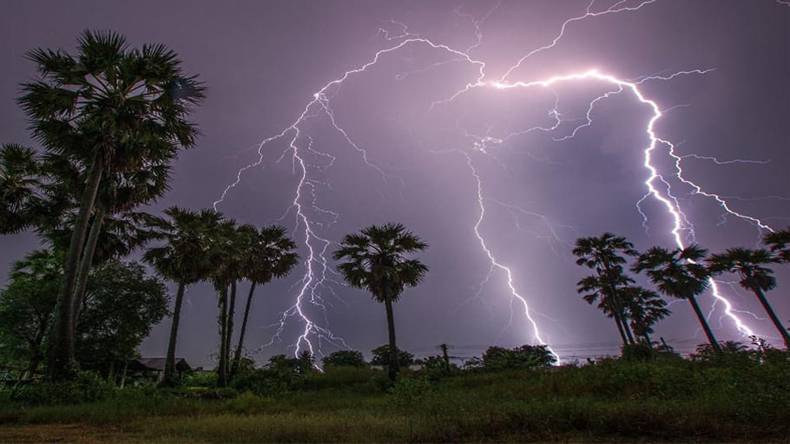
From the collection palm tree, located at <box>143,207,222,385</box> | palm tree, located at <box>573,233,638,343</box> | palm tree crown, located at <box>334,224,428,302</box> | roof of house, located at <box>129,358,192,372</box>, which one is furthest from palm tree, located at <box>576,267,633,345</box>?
roof of house, located at <box>129,358,192,372</box>

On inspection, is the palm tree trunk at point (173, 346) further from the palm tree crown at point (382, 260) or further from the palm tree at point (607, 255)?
the palm tree at point (607, 255)

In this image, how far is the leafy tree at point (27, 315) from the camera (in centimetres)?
1795

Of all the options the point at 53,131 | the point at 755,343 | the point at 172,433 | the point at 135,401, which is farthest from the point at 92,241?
the point at 755,343

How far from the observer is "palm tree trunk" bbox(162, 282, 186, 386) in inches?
670

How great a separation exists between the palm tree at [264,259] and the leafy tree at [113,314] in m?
5.26

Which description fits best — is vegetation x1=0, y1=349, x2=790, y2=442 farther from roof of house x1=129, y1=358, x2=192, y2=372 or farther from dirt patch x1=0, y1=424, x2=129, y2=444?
roof of house x1=129, y1=358, x2=192, y2=372

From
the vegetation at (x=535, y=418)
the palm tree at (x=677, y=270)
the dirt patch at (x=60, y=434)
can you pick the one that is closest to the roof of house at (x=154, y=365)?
the vegetation at (x=535, y=418)

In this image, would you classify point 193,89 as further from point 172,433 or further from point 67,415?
point 172,433

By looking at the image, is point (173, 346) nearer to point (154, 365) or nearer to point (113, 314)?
point (113, 314)

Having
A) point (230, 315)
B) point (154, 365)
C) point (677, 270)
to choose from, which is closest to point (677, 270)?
point (677, 270)

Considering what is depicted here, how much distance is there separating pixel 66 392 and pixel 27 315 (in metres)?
15.6

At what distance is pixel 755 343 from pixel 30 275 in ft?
108

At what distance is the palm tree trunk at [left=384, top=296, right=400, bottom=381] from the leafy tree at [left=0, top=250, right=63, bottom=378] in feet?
60.1

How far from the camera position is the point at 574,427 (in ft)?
16.1
